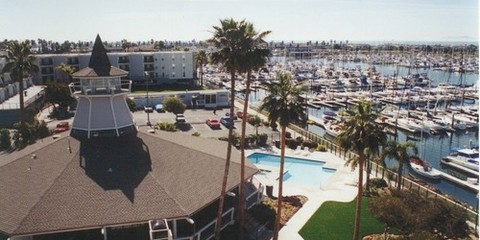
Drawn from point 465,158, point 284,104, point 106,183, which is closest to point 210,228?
point 106,183

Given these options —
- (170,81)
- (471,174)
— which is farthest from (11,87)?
(471,174)

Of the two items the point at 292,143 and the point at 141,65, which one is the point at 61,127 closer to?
the point at 292,143

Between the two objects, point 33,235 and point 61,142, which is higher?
point 61,142

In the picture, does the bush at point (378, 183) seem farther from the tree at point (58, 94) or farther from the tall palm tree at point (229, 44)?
the tree at point (58, 94)

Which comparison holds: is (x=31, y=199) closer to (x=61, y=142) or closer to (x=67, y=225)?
(x=67, y=225)

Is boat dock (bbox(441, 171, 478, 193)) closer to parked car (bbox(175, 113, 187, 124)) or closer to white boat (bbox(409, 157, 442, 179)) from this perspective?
white boat (bbox(409, 157, 442, 179))

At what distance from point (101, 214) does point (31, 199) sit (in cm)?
578

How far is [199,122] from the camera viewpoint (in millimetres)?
78875

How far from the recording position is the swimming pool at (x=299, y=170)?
49906mm

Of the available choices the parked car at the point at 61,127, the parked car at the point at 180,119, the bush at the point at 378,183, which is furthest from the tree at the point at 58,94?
the bush at the point at 378,183

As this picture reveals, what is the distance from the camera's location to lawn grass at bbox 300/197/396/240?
3538 centimetres

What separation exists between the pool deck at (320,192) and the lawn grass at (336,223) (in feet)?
2.36

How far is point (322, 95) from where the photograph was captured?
118812 mm

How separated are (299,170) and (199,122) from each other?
29804 millimetres
